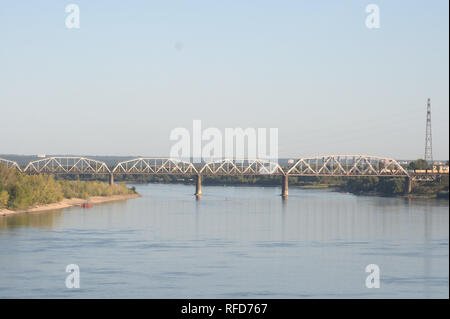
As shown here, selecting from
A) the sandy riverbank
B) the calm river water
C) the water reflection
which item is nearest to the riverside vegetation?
the sandy riverbank

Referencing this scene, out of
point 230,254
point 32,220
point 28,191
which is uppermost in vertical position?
point 28,191

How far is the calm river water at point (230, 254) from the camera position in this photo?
28.7 m

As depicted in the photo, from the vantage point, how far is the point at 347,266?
112 ft

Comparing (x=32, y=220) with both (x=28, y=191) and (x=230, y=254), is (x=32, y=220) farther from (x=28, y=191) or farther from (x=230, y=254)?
(x=230, y=254)

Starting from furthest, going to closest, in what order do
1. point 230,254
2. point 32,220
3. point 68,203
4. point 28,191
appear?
point 68,203 → point 28,191 → point 32,220 → point 230,254

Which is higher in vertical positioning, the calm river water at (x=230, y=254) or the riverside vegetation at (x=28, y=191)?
the riverside vegetation at (x=28, y=191)

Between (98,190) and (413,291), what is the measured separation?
208 ft

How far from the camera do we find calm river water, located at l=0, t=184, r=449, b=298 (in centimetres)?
2872

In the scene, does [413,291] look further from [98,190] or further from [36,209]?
[98,190]

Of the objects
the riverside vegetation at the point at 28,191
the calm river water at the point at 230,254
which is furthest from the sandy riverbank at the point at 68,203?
the calm river water at the point at 230,254

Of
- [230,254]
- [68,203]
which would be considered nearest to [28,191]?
[68,203]

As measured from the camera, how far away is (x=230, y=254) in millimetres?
38094

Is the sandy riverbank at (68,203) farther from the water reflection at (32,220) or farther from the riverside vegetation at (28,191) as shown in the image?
the water reflection at (32,220)
